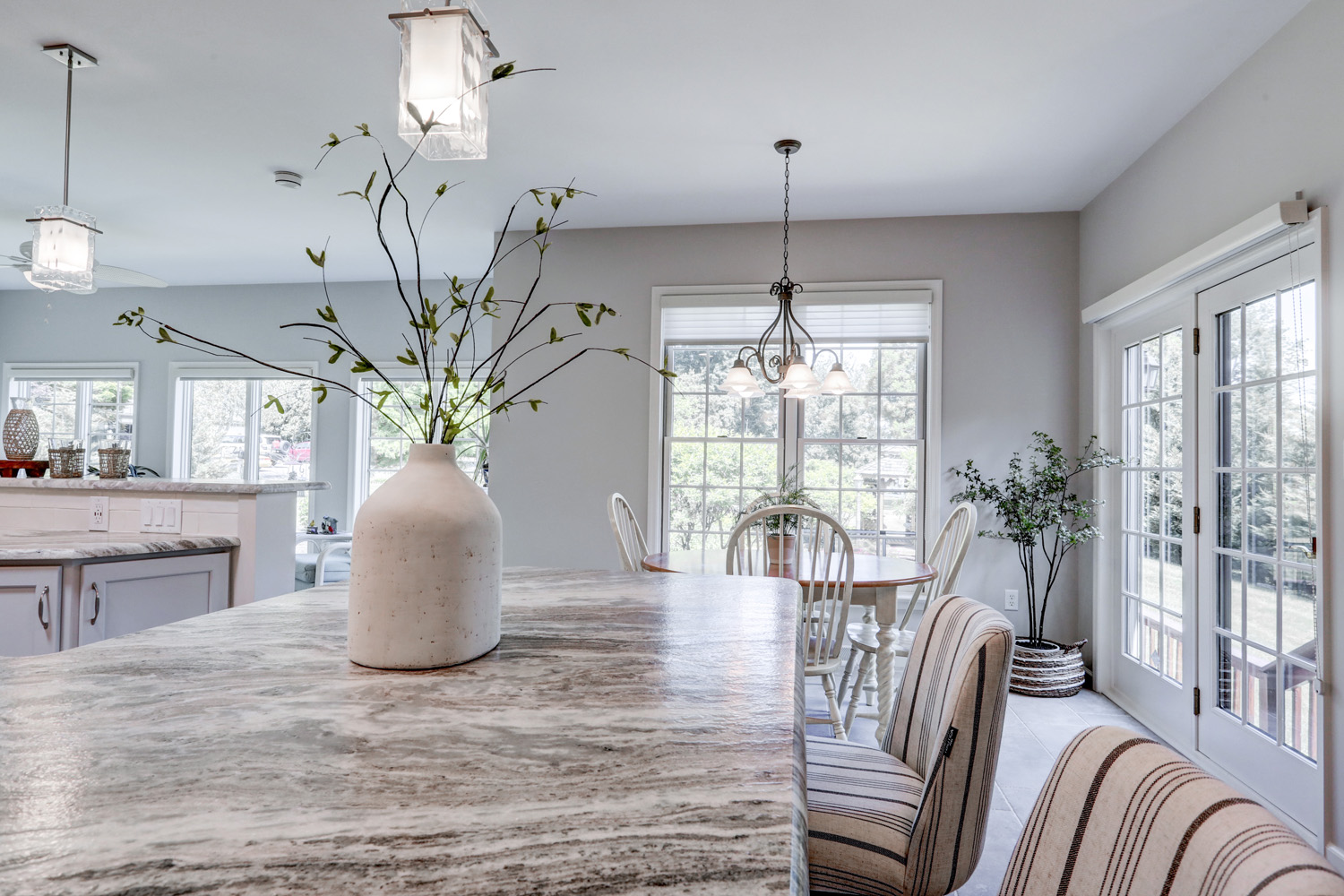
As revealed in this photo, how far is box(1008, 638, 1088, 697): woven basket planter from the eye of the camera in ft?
12.4

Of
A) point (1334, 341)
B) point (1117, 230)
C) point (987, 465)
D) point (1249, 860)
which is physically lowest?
point (1249, 860)

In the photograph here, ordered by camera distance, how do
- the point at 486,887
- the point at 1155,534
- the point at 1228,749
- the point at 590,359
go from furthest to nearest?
the point at 590,359, the point at 1155,534, the point at 1228,749, the point at 486,887

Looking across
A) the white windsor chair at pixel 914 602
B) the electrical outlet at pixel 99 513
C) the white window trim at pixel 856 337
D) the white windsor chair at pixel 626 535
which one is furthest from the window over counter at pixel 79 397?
the white windsor chair at pixel 914 602

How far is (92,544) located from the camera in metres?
2.29

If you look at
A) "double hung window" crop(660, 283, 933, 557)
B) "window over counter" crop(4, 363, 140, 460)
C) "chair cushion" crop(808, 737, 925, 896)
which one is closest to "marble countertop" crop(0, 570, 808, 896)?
"chair cushion" crop(808, 737, 925, 896)

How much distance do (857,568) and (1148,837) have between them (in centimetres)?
246

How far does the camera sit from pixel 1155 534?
3434mm

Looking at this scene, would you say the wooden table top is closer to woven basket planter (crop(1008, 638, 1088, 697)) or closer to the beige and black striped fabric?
woven basket planter (crop(1008, 638, 1088, 697))

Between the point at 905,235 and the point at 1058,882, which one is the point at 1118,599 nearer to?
the point at 905,235

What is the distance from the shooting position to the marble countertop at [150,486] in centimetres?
259

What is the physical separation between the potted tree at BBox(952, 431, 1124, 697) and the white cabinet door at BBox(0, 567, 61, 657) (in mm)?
3708

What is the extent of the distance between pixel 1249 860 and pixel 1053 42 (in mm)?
2773

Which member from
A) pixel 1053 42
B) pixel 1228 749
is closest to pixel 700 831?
pixel 1053 42

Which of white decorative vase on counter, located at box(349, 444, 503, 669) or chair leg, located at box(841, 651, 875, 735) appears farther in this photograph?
chair leg, located at box(841, 651, 875, 735)
